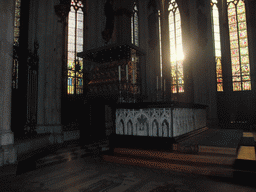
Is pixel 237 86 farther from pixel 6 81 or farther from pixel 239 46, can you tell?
pixel 6 81

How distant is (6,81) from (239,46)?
452 inches

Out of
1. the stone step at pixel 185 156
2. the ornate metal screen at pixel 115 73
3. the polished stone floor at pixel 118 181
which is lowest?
the polished stone floor at pixel 118 181

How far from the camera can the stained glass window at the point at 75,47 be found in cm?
806

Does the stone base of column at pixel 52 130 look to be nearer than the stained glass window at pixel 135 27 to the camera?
Yes

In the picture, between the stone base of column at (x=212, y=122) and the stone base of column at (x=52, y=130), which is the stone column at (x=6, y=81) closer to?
the stone base of column at (x=52, y=130)

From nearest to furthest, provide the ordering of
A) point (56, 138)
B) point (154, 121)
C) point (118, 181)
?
point (118, 181) < point (154, 121) < point (56, 138)

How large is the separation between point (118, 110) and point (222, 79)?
9488 mm

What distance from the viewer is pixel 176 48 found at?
464 inches

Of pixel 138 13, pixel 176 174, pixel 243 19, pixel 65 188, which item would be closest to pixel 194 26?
pixel 243 19

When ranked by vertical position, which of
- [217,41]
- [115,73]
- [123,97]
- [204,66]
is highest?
[217,41]

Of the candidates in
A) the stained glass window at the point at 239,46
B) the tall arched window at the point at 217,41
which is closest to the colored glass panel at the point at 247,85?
the stained glass window at the point at 239,46

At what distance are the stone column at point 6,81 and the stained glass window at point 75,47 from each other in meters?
4.03

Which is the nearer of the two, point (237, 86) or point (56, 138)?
point (56, 138)

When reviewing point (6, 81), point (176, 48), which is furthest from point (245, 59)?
point (6, 81)
